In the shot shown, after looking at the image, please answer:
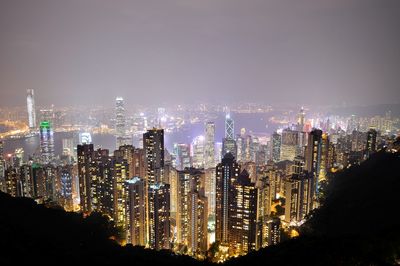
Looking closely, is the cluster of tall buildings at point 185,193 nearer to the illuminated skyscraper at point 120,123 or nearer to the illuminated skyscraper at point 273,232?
the illuminated skyscraper at point 273,232

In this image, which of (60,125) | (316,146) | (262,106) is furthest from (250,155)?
(262,106)

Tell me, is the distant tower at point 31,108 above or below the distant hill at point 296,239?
above

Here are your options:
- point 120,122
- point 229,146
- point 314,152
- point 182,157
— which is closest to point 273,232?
point 314,152

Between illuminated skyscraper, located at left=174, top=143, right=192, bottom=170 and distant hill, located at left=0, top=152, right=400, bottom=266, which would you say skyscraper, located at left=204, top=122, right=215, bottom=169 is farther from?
distant hill, located at left=0, top=152, right=400, bottom=266

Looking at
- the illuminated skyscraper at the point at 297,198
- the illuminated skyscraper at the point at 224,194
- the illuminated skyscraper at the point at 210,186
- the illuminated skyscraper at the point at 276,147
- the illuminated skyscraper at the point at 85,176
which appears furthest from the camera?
the illuminated skyscraper at the point at 276,147

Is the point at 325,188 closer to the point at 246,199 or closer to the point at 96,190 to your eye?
the point at 246,199

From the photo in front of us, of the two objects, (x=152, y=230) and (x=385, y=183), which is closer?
(x=385, y=183)

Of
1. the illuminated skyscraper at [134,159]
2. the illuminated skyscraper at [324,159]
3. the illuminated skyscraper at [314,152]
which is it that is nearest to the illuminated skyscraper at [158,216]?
the illuminated skyscraper at [134,159]

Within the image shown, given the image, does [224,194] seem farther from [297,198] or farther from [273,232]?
[297,198]
